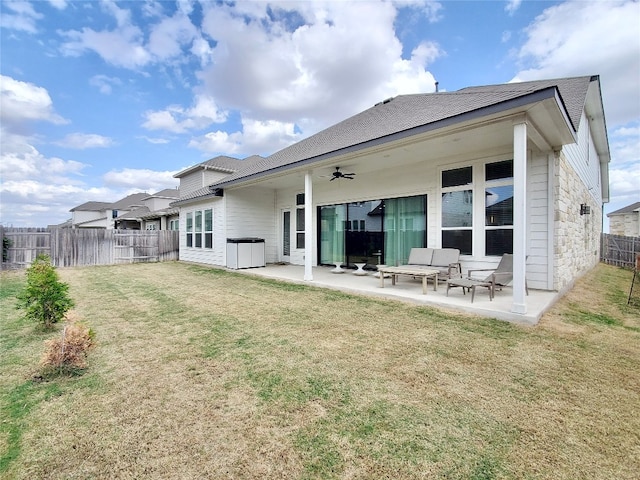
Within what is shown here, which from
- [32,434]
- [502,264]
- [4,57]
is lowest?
[32,434]

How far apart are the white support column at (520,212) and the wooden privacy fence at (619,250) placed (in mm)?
13115

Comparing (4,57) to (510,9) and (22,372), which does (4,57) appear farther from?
(510,9)

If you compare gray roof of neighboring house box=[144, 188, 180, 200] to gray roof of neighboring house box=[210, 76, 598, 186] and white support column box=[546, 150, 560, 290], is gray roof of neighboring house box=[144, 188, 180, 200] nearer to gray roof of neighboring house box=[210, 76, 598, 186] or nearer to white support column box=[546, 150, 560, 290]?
gray roof of neighboring house box=[210, 76, 598, 186]

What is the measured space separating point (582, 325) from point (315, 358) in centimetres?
406

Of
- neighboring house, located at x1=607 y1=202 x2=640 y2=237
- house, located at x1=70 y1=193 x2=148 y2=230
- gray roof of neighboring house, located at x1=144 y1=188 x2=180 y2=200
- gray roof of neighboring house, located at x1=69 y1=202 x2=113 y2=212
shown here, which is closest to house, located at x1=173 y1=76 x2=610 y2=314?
gray roof of neighboring house, located at x1=144 y1=188 x2=180 y2=200

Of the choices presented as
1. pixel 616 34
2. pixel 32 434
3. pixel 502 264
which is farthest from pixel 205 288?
pixel 616 34

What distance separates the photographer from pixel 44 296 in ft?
12.8

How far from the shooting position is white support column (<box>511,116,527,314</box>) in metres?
4.39

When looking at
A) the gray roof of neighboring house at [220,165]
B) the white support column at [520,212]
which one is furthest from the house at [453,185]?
the gray roof of neighboring house at [220,165]

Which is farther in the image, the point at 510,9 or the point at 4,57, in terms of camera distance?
the point at 510,9

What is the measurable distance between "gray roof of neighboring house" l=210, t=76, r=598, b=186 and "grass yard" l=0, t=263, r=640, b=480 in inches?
134

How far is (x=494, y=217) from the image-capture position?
6762 mm

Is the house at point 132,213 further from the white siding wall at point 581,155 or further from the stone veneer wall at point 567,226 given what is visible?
the white siding wall at point 581,155

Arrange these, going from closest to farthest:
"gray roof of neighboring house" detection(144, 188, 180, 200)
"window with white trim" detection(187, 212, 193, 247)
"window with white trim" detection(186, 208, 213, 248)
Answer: "window with white trim" detection(186, 208, 213, 248), "window with white trim" detection(187, 212, 193, 247), "gray roof of neighboring house" detection(144, 188, 180, 200)
